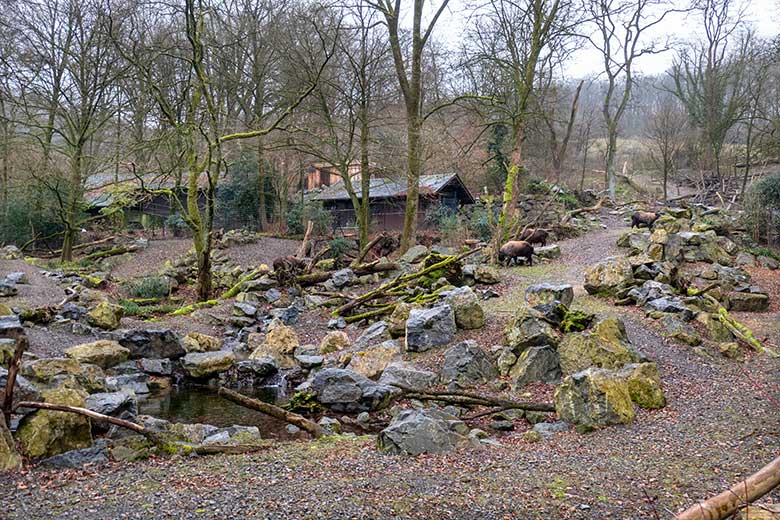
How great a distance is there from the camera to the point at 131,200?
16.6 metres

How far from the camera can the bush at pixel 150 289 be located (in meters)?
16.8

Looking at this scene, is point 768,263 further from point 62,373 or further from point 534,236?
point 62,373

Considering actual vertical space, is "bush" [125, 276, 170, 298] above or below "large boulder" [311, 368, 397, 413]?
above

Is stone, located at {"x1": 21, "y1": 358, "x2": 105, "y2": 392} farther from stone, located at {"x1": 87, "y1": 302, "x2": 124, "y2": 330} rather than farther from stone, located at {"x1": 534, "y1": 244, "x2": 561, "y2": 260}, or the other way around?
stone, located at {"x1": 534, "y1": 244, "x2": 561, "y2": 260}

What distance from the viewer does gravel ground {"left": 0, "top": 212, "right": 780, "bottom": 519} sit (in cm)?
412

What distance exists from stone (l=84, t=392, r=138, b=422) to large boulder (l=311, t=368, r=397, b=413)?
260 centimetres

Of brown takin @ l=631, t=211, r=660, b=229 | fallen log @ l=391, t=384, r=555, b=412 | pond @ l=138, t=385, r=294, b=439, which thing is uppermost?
brown takin @ l=631, t=211, r=660, b=229

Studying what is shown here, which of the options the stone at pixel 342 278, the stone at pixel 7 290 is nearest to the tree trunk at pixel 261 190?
the stone at pixel 342 278

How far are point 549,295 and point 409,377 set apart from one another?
12.4 ft

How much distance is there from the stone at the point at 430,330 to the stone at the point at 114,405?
4.84 m

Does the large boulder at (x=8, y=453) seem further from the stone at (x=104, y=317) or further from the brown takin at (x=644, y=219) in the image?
the brown takin at (x=644, y=219)

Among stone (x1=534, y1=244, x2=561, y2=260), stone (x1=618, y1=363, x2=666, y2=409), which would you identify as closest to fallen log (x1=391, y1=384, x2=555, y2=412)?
stone (x1=618, y1=363, x2=666, y2=409)

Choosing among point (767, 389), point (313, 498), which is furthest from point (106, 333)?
point (767, 389)

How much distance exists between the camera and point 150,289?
1675 centimetres
